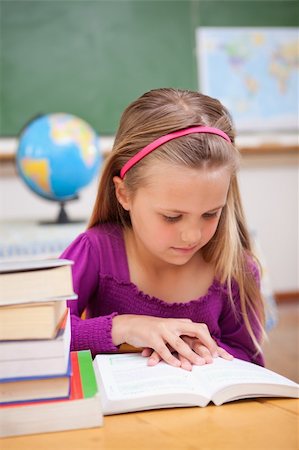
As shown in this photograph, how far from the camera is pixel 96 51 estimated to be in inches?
145

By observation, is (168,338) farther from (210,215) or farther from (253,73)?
(253,73)

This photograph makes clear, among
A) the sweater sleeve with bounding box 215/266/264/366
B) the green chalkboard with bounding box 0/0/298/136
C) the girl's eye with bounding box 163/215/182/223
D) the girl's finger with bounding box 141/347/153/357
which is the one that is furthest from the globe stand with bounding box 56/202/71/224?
the girl's finger with bounding box 141/347/153/357

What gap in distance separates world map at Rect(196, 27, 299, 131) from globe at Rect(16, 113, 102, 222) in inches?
60.7

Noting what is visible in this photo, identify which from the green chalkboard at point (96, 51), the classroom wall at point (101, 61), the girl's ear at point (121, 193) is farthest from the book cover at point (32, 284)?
the green chalkboard at point (96, 51)

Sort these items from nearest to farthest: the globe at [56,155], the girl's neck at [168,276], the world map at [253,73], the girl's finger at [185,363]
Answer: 1. the girl's finger at [185,363]
2. the girl's neck at [168,276]
3. the globe at [56,155]
4. the world map at [253,73]

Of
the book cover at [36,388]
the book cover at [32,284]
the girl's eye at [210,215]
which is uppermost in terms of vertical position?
the book cover at [32,284]

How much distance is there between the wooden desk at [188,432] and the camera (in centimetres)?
62

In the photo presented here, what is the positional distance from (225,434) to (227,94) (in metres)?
3.50

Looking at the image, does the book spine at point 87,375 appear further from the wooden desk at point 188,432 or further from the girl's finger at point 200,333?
the girl's finger at point 200,333

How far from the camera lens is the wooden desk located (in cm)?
62

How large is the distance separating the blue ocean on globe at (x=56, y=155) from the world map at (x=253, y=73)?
1.54m

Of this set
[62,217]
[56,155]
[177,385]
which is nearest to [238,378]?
[177,385]

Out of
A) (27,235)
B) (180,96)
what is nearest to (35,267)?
(180,96)

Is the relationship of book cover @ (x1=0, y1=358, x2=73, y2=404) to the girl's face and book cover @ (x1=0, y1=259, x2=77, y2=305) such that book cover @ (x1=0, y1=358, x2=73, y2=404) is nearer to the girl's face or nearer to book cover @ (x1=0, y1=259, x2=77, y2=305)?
book cover @ (x1=0, y1=259, x2=77, y2=305)
